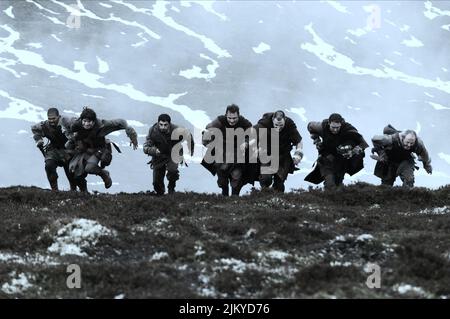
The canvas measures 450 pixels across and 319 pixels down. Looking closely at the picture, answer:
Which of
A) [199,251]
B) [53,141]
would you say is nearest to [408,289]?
[199,251]

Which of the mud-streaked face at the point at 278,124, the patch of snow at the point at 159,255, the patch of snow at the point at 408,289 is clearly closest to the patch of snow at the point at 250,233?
the patch of snow at the point at 159,255

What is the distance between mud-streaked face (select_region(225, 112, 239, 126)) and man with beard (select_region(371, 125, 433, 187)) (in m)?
4.57

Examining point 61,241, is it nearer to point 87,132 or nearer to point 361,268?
point 361,268

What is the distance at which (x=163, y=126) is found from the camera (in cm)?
2316

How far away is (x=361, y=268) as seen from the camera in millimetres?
13508

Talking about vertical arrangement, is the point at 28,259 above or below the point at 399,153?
below

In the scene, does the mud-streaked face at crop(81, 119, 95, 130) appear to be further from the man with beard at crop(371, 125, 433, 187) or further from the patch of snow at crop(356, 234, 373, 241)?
the patch of snow at crop(356, 234, 373, 241)

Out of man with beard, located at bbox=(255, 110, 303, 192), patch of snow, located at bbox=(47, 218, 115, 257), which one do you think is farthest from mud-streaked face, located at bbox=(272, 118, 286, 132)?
patch of snow, located at bbox=(47, 218, 115, 257)

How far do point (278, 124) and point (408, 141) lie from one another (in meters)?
4.14

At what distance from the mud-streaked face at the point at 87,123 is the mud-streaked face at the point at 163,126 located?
2.13m

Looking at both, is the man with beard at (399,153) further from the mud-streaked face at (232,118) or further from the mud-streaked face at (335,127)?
the mud-streaked face at (232,118)

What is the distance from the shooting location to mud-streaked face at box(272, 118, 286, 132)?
76.6 feet

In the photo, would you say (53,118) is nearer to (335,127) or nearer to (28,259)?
(335,127)

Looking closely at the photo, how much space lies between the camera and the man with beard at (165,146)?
2330cm
